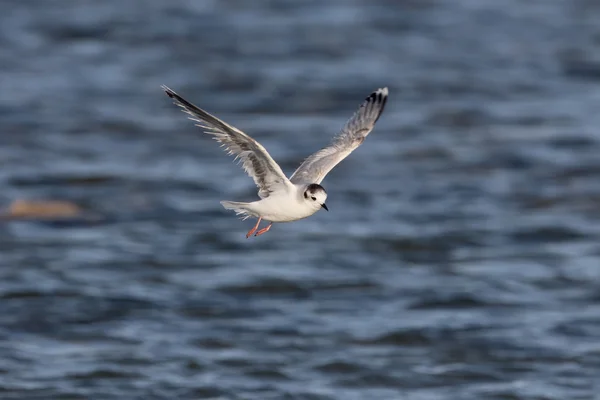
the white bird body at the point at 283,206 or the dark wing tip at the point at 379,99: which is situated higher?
the dark wing tip at the point at 379,99

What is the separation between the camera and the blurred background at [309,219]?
12812mm

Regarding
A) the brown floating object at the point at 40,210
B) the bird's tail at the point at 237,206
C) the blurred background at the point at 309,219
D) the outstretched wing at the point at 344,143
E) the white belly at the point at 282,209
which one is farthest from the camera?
the brown floating object at the point at 40,210

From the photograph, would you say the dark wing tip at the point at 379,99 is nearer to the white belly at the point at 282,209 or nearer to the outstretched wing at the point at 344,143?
the outstretched wing at the point at 344,143

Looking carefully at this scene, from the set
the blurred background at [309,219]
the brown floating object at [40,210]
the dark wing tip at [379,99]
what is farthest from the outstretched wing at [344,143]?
the brown floating object at [40,210]

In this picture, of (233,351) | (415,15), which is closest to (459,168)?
(233,351)

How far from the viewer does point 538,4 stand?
25.1 m

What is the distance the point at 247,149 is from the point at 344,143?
5.32 feet

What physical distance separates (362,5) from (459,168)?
821 centimetres

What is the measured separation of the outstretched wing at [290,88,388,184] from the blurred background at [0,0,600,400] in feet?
10.6

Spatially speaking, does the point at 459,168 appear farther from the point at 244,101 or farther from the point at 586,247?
the point at 244,101

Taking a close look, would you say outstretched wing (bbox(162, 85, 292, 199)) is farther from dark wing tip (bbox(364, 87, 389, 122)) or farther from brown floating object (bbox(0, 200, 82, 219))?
brown floating object (bbox(0, 200, 82, 219))

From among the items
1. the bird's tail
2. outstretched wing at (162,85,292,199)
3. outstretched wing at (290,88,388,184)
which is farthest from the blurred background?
outstretched wing at (162,85,292,199)

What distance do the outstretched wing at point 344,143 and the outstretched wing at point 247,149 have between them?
0.53 meters

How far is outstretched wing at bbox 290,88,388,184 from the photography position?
Answer: 9312mm
